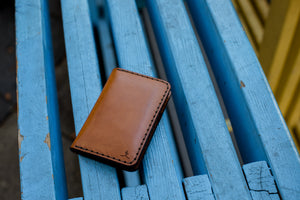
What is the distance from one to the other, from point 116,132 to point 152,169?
15 centimetres

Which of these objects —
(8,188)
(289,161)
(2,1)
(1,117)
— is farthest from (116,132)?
(2,1)

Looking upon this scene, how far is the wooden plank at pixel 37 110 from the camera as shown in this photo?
755 millimetres

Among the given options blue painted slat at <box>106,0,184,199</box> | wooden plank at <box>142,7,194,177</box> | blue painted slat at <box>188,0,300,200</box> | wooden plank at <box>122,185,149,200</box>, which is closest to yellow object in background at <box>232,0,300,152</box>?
blue painted slat at <box>188,0,300,200</box>

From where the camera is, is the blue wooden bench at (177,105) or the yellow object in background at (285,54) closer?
the blue wooden bench at (177,105)

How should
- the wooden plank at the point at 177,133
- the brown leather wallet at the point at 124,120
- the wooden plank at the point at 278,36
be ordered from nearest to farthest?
the brown leather wallet at the point at 124,120
the wooden plank at the point at 278,36
the wooden plank at the point at 177,133

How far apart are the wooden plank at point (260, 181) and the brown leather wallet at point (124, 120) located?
30 cm

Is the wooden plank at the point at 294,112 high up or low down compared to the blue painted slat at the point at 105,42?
down

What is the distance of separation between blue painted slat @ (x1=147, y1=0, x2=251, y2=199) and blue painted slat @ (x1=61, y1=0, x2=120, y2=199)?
26 centimetres

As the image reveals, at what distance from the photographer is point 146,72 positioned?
91 centimetres

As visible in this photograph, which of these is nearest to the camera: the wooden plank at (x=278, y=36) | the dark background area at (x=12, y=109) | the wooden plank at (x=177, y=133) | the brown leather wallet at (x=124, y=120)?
the brown leather wallet at (x=124, y=120)

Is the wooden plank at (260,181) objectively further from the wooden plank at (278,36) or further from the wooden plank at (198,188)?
the wooden plank at (278,36)

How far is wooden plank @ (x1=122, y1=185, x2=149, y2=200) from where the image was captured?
2.45 ft

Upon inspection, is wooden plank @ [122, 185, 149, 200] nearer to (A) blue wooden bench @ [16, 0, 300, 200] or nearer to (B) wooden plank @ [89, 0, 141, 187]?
(A) blue wooden bench @ [16, 0, 300, 200]

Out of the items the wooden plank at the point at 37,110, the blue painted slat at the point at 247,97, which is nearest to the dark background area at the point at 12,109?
the wooden plank at the point at 37,110
